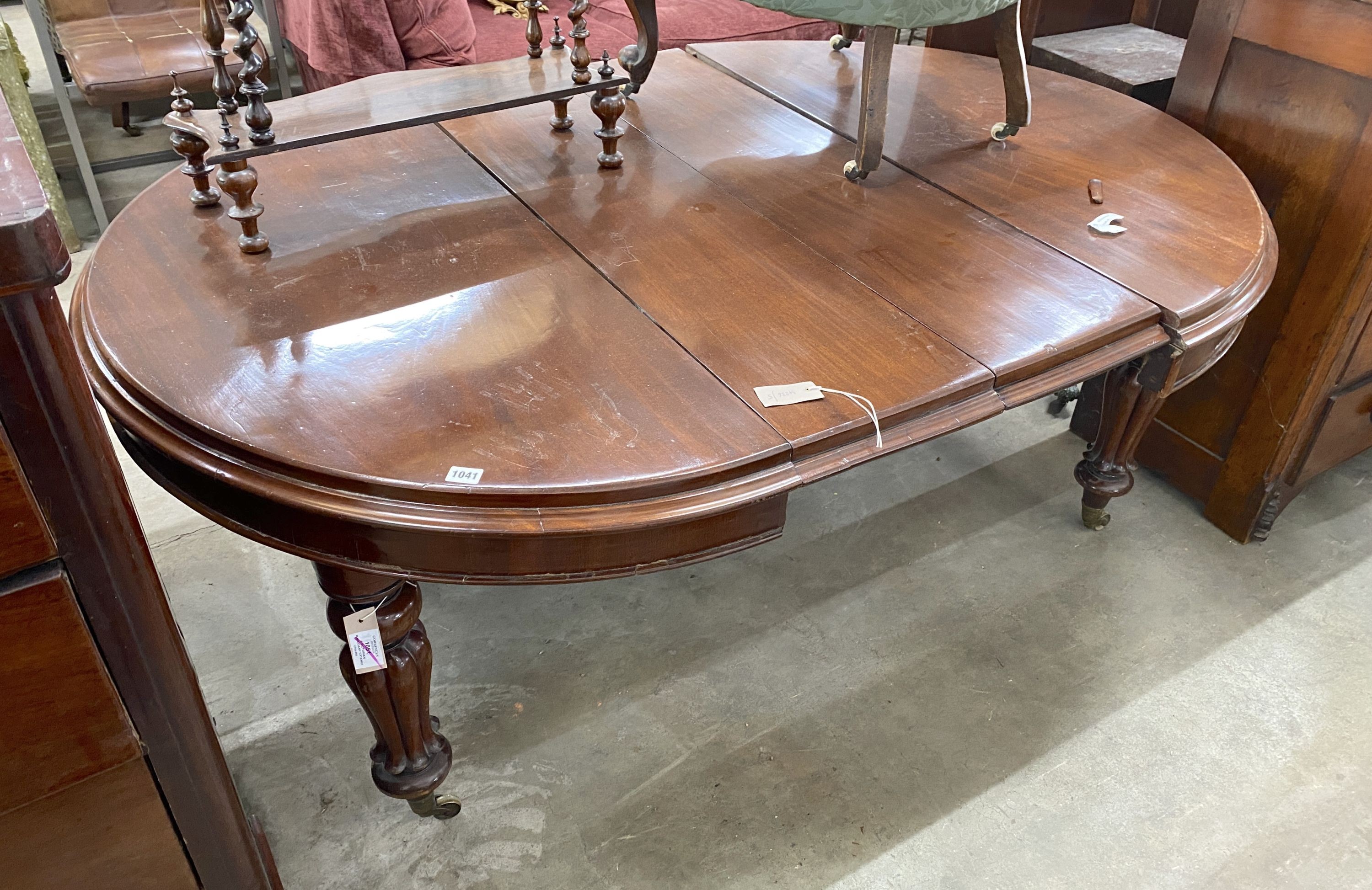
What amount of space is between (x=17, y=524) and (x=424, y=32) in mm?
2484

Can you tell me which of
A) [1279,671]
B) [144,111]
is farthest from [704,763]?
[144,111]

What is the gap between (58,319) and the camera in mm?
699

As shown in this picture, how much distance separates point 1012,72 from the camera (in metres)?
1.72

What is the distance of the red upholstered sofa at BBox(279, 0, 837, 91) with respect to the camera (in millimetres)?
2816

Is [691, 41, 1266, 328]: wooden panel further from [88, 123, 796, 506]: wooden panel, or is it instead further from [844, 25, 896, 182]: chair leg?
[88, 123, 796, 506]: wooden panel

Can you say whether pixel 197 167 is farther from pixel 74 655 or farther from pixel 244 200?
pixel 74 655

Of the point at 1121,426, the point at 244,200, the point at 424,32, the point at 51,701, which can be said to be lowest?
the point at 1121,426

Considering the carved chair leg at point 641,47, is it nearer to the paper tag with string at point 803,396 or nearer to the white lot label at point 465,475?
the paper tag with string at point 803,396

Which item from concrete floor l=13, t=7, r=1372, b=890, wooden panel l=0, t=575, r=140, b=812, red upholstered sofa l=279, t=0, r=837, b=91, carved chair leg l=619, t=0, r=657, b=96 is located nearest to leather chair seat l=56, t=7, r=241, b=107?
red upholstered sofa l=279, t=0, r=837, b=91

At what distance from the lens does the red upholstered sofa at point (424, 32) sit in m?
2.82

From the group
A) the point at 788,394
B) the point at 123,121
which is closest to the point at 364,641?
the point at 788,394

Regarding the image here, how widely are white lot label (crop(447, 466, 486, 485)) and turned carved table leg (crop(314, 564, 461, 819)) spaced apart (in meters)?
0.19

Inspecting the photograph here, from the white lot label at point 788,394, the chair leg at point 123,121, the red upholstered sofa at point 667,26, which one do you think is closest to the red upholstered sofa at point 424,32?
the red upholstered sofa at point 667,26

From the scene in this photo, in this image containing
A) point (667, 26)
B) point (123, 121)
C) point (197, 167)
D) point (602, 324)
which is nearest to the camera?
point (602, 324)
